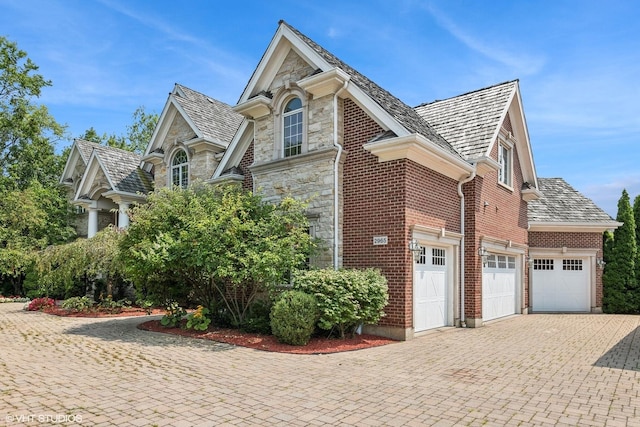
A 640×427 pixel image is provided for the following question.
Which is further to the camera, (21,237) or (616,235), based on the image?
(21,237)

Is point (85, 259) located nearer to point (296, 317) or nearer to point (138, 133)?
point (296, 317)

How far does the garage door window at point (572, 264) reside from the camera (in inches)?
753

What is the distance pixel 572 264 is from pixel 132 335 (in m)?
17.1

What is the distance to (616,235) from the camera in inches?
778

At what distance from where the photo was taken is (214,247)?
10.4 meters

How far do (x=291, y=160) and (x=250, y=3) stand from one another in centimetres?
420

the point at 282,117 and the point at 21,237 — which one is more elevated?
the point at 282,117

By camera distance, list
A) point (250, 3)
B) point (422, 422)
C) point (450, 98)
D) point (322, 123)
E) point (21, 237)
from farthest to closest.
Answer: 1. point (21, 237)
2. point (450, 98)
3. point (322, 123)
4. point (250, 3)
5. point (422, 422)

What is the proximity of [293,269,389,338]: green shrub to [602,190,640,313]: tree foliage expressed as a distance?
535 inches

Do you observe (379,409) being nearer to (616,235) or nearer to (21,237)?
(616,235)

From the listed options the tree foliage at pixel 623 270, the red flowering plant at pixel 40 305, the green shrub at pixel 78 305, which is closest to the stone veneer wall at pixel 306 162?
the green shrub at pixel 78 305

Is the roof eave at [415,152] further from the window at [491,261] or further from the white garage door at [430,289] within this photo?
the window at [491,261]

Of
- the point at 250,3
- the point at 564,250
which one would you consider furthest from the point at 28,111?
the point at 564,250

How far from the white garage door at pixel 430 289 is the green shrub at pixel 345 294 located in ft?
4.68
